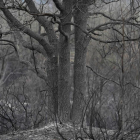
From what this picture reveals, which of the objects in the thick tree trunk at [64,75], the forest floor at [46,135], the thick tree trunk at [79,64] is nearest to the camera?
the forest floor at [46,135]

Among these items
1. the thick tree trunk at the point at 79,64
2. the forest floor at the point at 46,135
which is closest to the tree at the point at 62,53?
the thick tree trunk at the point at 79,64

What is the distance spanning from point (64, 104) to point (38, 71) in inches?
52.8

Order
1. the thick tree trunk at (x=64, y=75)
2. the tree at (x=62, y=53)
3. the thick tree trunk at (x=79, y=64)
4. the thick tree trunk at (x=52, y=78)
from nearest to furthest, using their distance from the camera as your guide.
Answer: the tree at (x=62, y=53)
the thick tree trunk at (x=64, y=75)
the thick tree trunk at (x=52, y=78)
the thick tree trunk at (x=79, y=64)

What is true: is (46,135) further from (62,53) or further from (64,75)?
(62,53)

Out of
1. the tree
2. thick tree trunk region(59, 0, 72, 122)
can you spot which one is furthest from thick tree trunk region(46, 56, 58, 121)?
thick tree trunk region(59, 0, 72, 122)

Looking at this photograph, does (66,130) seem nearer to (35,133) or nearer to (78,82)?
(35,133)

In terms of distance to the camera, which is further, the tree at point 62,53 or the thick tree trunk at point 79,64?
the thick tree trunk at point 79,64

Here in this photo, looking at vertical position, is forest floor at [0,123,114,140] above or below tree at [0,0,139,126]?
below

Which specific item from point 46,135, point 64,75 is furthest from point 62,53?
point 46,135

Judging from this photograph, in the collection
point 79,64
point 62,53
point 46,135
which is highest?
point 62,53

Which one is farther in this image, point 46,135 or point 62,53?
point 62,53

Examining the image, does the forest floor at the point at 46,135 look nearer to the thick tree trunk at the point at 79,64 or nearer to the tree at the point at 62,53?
the tree at the point at 62,53

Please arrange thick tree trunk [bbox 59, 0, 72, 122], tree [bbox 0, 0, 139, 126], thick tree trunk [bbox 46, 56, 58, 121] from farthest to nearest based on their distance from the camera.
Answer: thick tree trunk [bbox 46, 56, 58, 121] < thick tree trunk [bbox 59, 0, 72, 122] < tree [bbox 0, 0, 139, 126]

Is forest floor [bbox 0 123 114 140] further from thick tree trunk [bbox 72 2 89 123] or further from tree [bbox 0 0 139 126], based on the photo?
thick tree trunk [bbox 72 2 89 123]
